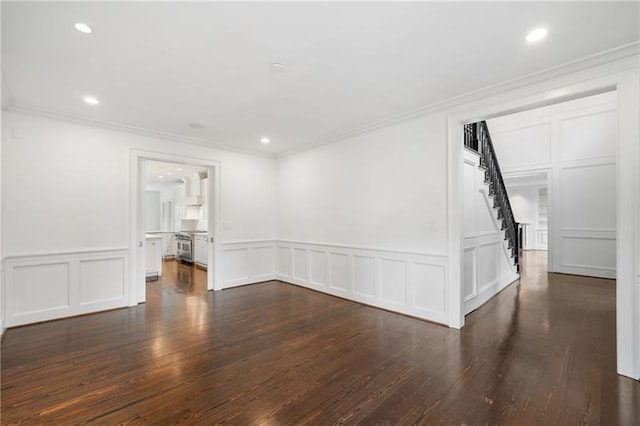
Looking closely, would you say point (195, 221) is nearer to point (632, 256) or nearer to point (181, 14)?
point (181, 14)

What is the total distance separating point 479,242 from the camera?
4.33m

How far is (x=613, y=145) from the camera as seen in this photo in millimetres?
5953

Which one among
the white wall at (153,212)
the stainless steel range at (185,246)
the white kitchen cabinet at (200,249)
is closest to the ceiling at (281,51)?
the white kitchen cabinet at (200,249)

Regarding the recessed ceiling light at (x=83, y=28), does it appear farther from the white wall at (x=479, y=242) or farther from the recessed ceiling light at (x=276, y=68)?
the white wall at (x=479, y=242)

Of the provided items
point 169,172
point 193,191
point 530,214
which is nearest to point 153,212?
point 193,191

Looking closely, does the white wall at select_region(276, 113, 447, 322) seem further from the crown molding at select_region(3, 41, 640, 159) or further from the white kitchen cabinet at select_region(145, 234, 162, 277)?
the white kitchen cabinet at select_region(145, 234, 162, 277)

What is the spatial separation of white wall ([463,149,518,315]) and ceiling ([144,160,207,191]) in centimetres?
598

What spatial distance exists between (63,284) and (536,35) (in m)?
5.93

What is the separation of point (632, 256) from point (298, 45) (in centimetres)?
333

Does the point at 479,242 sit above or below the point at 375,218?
below

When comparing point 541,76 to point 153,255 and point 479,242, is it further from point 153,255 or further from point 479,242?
point 153,255

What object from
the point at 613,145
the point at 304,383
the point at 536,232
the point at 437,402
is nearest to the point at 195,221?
the point at 304,383

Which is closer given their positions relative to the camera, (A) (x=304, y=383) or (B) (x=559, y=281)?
(A) (x=304, y=383)

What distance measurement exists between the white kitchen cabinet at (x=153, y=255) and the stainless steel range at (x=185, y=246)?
5.91ft
